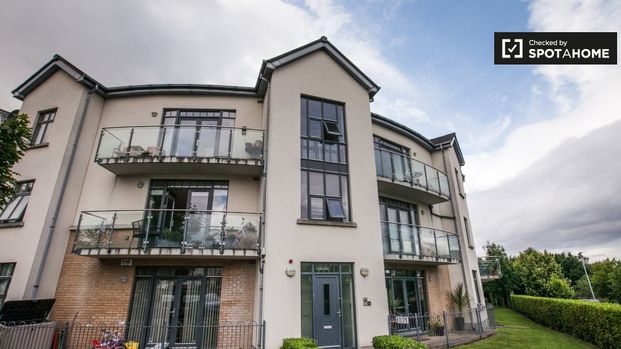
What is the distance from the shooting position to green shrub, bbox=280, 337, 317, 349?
7215mm

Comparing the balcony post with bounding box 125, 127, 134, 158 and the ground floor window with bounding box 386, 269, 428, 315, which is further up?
the balcony post with bounding box 125, 127, 134, 158

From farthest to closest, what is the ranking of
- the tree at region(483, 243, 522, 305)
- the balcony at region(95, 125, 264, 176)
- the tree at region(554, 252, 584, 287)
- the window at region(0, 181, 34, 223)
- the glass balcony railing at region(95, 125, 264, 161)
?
the tree at region(554, 252, 584, 287) < the tree at region(483, 243, 522, 305) < the glass balcony railing at region(95, 125, 264, 161) < the balcony at region(95, 125, 264, 176) < the window at region(0, 181, 34, 223)

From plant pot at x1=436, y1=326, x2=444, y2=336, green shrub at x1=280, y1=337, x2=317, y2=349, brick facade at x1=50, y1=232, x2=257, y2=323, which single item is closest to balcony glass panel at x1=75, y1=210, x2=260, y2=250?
brick facade at x1=50, y1=232, x2=257, y2=323

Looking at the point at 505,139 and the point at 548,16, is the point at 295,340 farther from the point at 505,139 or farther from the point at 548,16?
the point at 505,139

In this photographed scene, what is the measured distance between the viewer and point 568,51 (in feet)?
31.3

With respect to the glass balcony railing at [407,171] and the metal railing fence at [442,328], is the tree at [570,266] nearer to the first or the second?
the metal railing fence at [442,328]

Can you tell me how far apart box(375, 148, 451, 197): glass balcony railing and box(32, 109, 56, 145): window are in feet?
41.0

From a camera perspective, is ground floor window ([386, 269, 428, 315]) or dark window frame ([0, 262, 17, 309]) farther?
ground floor window ([386, 269, 428, 315])

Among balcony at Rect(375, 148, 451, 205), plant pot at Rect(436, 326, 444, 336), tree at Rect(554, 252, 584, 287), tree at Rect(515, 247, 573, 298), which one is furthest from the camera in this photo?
tree at Rect(554, 252, 584, 287)

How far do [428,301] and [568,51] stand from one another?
412 inches

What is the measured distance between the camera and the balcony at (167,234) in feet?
28.3

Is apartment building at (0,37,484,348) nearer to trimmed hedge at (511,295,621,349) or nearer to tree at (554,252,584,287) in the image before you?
trimmed hedge at (511,295,621,349)

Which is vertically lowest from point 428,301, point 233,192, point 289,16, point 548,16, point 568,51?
point 428,301

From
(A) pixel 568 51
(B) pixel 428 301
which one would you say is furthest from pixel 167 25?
(B) pixel 428 301
